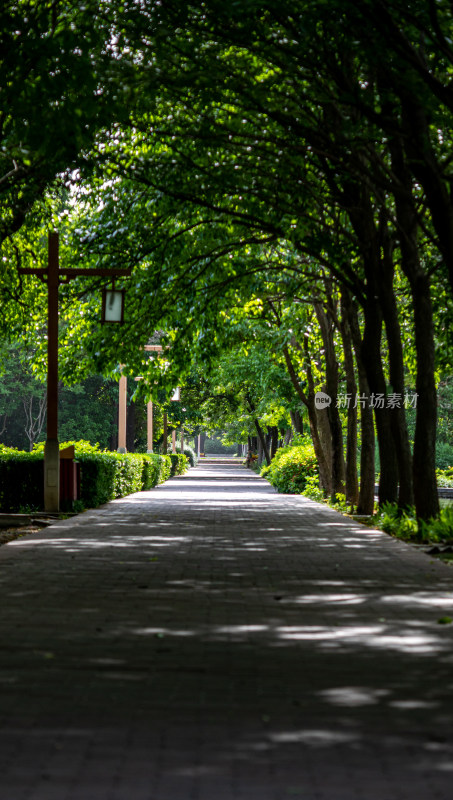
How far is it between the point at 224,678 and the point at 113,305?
1429 cm

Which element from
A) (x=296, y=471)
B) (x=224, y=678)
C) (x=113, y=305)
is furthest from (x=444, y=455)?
(x=224, y=678)

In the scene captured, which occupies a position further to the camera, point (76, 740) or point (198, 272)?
point (198, 272)

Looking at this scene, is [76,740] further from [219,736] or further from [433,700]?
[433,700]

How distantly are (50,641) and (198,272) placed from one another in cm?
1496

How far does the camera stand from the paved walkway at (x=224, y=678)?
13.9 ft

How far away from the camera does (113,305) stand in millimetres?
19641

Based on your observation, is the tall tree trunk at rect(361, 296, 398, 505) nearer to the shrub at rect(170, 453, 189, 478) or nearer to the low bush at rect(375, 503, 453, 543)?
the low bush at rect(375, 503, 453, 543)

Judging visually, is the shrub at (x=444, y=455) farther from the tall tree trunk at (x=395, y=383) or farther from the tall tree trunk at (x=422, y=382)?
the tall tree trunk at (x=422, y=382)

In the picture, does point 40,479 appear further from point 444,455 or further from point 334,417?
point 444,455

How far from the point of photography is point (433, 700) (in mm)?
5406

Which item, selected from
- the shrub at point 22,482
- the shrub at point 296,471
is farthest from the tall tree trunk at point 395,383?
→ the shrub at point 296,471

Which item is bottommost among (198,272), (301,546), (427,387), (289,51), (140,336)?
(301,546)

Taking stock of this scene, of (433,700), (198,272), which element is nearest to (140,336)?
(198,272)

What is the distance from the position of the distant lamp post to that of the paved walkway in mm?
8217
